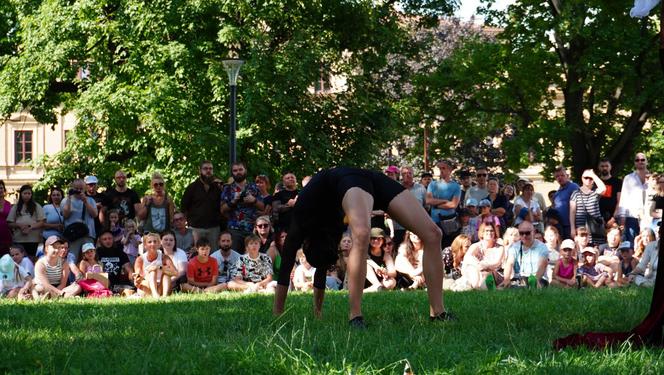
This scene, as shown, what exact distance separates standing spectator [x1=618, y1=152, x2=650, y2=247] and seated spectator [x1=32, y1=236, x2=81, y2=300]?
26.9 ft

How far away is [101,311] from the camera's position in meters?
9.73

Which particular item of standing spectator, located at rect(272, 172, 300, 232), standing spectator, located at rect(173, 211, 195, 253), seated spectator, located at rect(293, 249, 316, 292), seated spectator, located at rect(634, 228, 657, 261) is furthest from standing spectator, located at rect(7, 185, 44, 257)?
seated spectator, located at rect(634, 228, 657, 261)

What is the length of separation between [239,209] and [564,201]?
16.8ft

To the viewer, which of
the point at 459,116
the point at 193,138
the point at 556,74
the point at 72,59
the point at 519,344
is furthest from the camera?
the point at 459,116

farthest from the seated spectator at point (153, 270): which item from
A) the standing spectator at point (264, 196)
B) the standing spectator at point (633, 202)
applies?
the standing spectator at point (633, 202)

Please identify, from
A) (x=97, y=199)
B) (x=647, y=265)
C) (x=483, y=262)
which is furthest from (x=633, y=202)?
(x=97, y=199)

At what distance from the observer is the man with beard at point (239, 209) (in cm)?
1692

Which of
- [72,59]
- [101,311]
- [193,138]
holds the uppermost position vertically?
[72,59]

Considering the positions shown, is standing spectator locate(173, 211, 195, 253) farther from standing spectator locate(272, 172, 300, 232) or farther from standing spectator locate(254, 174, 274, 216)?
standing spectator locate(272, 172, 300, 232)

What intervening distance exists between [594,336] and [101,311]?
15.5 ft

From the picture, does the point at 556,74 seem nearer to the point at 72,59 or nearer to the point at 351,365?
the point at 72,59

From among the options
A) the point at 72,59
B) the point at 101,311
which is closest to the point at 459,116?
the point at 72,59

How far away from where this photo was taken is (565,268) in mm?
15750

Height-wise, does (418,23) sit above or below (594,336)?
above
